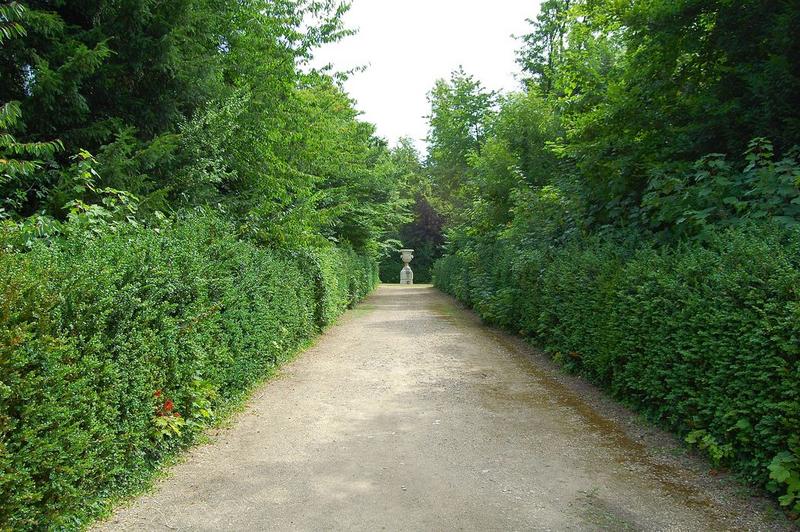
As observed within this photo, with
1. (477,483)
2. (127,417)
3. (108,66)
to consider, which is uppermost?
(108,66)

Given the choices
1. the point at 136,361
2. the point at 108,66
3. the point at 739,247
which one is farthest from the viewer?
the point at 108,66

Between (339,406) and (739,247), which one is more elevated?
(739,247)

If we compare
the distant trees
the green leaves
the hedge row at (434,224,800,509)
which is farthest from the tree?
the green leaves

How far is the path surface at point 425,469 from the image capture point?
3.76 meters

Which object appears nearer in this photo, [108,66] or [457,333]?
[108,66]

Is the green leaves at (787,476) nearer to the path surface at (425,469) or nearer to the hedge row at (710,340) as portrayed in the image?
the hedge row at (710,340)

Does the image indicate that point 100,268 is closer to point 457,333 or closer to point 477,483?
point 477,483

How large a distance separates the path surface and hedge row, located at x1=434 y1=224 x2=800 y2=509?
1.43 feet

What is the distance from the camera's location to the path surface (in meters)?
3.76

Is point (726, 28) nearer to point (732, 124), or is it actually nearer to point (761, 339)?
point (732, 124)

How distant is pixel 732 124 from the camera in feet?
24.7

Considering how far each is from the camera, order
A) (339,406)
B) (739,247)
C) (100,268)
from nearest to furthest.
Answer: (100,268) < (739,247) < (339,406)

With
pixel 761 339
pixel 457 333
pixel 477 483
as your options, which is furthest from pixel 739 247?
pixel 457 333

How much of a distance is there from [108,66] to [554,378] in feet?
24.8
